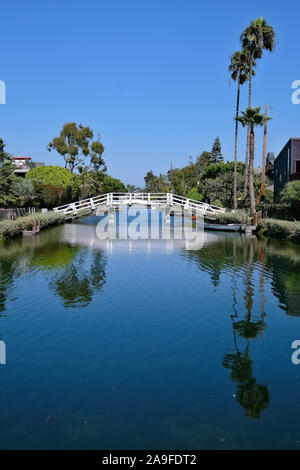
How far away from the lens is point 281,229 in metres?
32.8

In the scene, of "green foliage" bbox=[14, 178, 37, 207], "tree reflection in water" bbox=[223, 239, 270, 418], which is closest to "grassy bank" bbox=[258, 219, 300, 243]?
"tree reflection in water" bbox=[223, 239, 270, 418]

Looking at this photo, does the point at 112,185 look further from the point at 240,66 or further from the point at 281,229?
the point at 281,229

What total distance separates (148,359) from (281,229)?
26092mm

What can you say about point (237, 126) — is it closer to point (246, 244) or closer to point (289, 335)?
point (246, 244)

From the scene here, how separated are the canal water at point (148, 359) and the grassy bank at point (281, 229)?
13699mm

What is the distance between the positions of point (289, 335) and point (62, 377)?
542 cm

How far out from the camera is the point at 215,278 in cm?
1705

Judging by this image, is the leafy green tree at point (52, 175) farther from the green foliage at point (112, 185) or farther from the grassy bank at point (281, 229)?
the green foliage at point (112, 185)

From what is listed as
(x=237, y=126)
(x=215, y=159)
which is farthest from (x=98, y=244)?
(x=215, y=159)

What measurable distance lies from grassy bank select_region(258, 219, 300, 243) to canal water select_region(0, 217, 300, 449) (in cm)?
1370

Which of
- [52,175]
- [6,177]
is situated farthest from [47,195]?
[6,177]

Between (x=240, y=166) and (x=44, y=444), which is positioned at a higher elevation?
(x=240, y=166)

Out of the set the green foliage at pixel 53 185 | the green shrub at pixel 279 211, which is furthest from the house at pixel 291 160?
the green foliage at pixel 53 185

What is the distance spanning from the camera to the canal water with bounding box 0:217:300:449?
6223 millimetres
